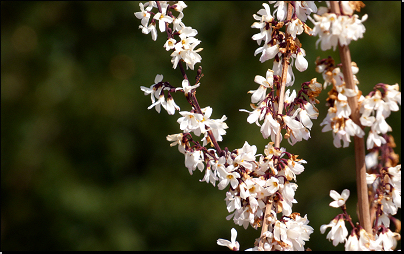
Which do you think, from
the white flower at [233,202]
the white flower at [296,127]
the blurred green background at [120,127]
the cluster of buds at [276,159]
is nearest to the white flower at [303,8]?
the cluster of buds at [276,159]

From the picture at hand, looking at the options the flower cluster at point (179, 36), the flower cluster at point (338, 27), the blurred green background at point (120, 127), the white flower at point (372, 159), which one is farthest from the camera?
the blurred green background at point (120, 127)

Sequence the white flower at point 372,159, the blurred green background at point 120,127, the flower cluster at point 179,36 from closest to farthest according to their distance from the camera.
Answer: the flower cluster at point 179,36, the white flower at point 372,159, the blurred green background at point 120,127

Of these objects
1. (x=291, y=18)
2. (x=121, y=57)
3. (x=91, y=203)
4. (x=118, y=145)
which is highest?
(x=121, y=57)

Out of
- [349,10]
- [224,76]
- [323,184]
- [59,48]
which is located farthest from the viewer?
[59,48]

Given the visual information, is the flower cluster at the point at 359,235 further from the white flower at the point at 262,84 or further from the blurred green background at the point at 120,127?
the blurred green background at the point at 120,127

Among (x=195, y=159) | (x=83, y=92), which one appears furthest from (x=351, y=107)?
(x=83, y=92)

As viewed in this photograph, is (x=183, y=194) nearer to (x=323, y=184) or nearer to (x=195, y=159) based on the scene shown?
(x=323, y=184)

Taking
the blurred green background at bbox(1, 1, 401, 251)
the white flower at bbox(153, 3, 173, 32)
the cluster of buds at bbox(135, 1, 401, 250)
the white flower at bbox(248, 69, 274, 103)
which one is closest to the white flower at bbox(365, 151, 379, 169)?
the cluster of buds at bbox(135, 1, 401, 250)
